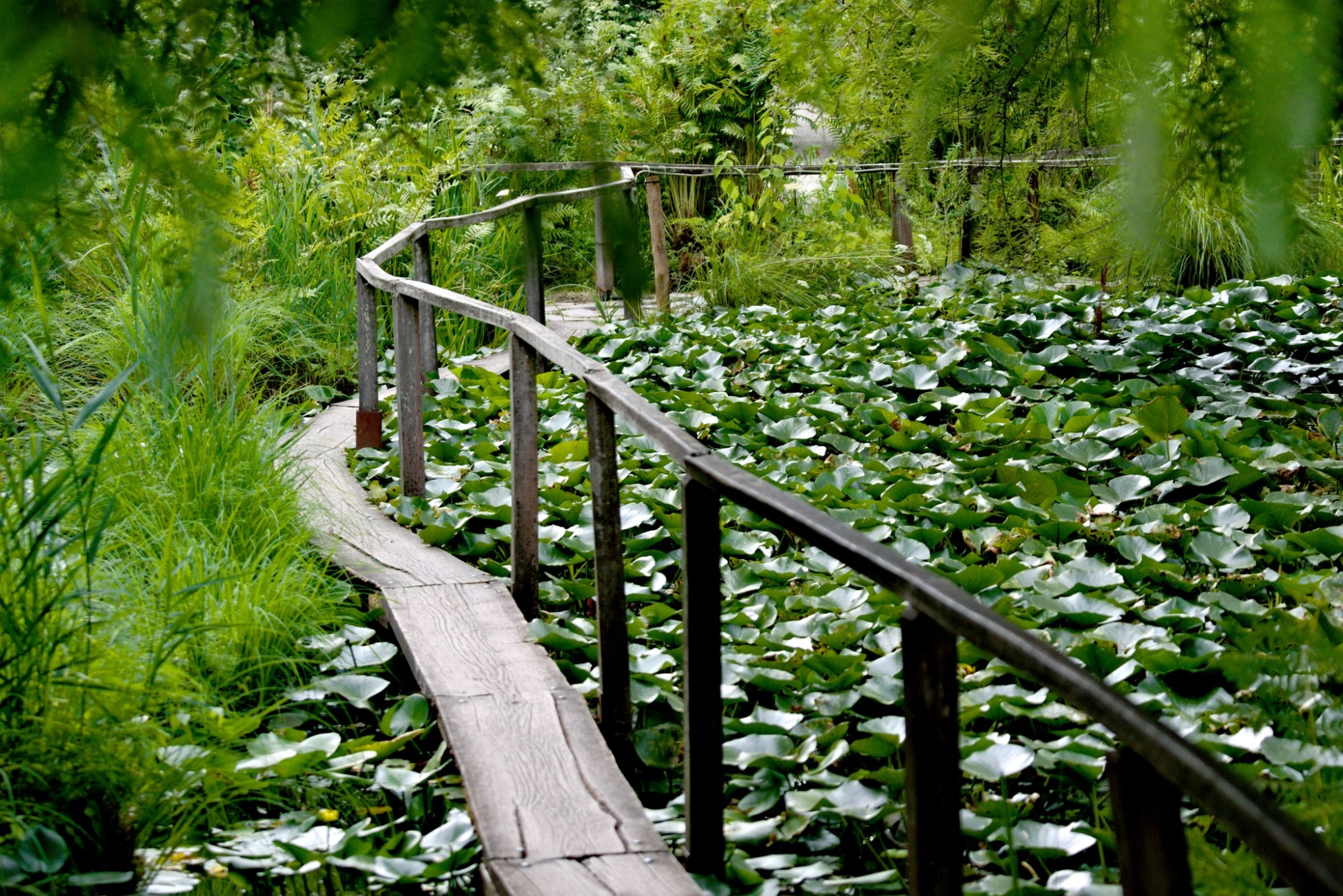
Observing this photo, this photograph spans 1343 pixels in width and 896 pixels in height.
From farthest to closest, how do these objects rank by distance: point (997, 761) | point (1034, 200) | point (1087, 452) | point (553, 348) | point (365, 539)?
point (1034, 200) < point (1087, 452) < point (365, 539) < point (553, 348) < point (997, 761)

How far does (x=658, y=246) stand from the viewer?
6.86 m

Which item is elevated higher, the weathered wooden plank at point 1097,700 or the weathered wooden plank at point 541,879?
the weathered wooden plank at point 1097,700

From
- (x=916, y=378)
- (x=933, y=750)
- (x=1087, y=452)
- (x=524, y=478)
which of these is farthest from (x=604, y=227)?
(x=916, y=378)

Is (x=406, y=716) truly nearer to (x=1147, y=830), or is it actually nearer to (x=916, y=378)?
(x=1147, y=830)

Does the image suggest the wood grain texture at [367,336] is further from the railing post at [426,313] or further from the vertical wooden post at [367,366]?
the railing post at [426,313]

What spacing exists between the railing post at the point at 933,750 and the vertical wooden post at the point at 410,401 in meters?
2.88

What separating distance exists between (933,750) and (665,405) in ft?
11.5

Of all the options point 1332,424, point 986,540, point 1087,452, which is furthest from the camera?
point 1332,424

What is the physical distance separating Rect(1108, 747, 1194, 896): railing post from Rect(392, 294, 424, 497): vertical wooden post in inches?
128

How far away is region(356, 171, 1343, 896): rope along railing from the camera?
2.91ft

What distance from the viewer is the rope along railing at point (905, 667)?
2.91 ft

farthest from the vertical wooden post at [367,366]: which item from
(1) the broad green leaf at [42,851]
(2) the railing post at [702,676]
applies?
(2) the railing post at [702,676]

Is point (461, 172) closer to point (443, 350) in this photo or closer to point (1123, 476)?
point (443, 350)

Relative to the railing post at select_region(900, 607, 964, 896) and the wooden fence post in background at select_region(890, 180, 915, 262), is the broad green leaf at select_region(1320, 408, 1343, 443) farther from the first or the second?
the wooden fence post in background at select_region(890, 180, 915, 262)
